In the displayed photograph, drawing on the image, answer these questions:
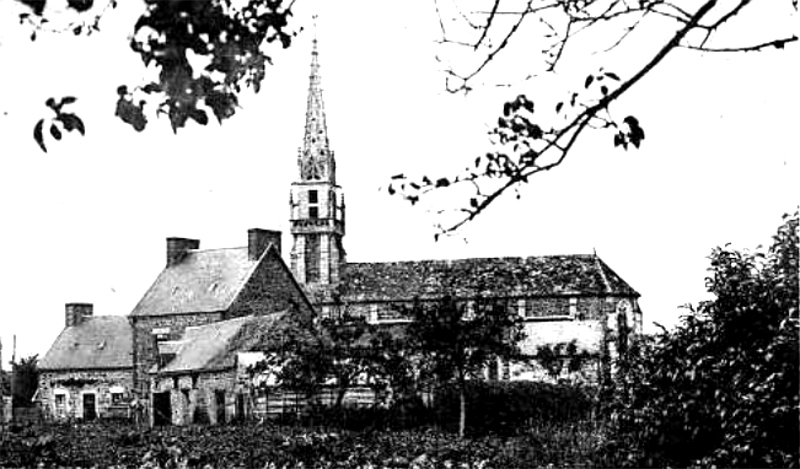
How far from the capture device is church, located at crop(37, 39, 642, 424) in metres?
38.2

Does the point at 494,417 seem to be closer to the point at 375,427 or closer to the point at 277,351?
the point at 375,427

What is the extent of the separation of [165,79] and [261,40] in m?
0.74

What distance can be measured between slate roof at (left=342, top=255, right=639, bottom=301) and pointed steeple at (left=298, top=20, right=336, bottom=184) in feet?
26.2

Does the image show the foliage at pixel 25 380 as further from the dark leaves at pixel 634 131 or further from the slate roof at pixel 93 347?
the dark leaves at pixel 634 131

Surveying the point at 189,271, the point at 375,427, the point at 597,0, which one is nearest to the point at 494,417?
the point at 375,427

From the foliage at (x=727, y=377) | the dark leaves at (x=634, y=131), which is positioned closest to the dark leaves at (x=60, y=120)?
the dark leaves at (x=634, y=131)

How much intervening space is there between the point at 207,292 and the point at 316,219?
20.8 m

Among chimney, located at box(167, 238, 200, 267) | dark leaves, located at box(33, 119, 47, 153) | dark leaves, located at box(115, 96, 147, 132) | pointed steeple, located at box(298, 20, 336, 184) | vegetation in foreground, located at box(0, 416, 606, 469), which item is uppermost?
pointed steeple, located at box(298, 20, 336, 184)

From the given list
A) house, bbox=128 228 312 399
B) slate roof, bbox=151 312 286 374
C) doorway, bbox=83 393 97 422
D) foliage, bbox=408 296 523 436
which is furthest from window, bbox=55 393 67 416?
foliage, bbox=408 296 523 436

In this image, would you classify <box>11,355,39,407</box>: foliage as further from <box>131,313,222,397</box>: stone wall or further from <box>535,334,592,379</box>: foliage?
<box>535,334,592,379</box>: foliage

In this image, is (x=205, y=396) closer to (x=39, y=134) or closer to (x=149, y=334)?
(x=149, y=334)

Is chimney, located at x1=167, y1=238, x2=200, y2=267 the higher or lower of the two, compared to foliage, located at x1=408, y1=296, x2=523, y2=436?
higher

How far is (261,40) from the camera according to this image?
5.21 m

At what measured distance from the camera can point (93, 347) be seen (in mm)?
55312
